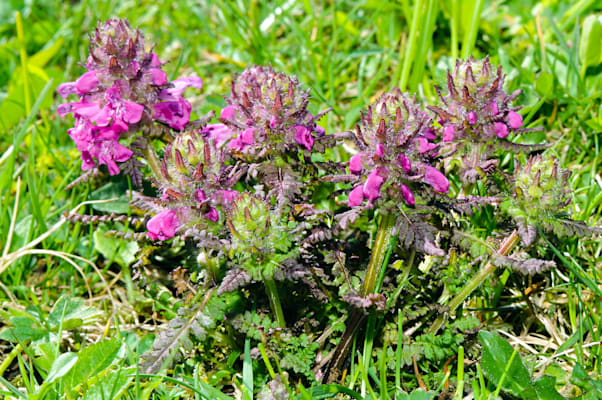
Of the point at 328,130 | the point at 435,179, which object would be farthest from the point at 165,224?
the point at 328,130

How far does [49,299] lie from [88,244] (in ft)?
1.17

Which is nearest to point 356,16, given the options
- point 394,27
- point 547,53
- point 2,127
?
point 394,27

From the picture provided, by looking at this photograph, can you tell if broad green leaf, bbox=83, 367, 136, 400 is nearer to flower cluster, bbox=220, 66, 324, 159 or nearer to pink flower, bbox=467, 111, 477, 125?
flower cluster, bbox=220, 66, 324, 159

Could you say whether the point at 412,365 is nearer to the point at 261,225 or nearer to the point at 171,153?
the point at 261,225

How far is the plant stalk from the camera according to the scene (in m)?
2.10

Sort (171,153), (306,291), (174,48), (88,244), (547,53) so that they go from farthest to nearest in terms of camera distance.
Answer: (174,48), (547,53), (88,244), (306,291), (171,153)

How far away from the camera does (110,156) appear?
7.86ft

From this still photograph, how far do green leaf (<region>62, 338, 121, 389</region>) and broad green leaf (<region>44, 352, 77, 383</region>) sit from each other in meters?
0.08

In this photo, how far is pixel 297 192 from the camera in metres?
2.13

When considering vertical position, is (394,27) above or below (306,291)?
above

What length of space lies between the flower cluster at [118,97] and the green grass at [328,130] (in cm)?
59

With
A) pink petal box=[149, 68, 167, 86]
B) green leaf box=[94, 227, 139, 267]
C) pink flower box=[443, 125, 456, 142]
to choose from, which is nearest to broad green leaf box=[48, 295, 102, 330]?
green leaf box=[94, 227, 139, 267]

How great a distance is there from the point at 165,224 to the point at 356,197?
707 mm

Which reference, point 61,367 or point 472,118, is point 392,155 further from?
point 61,367
